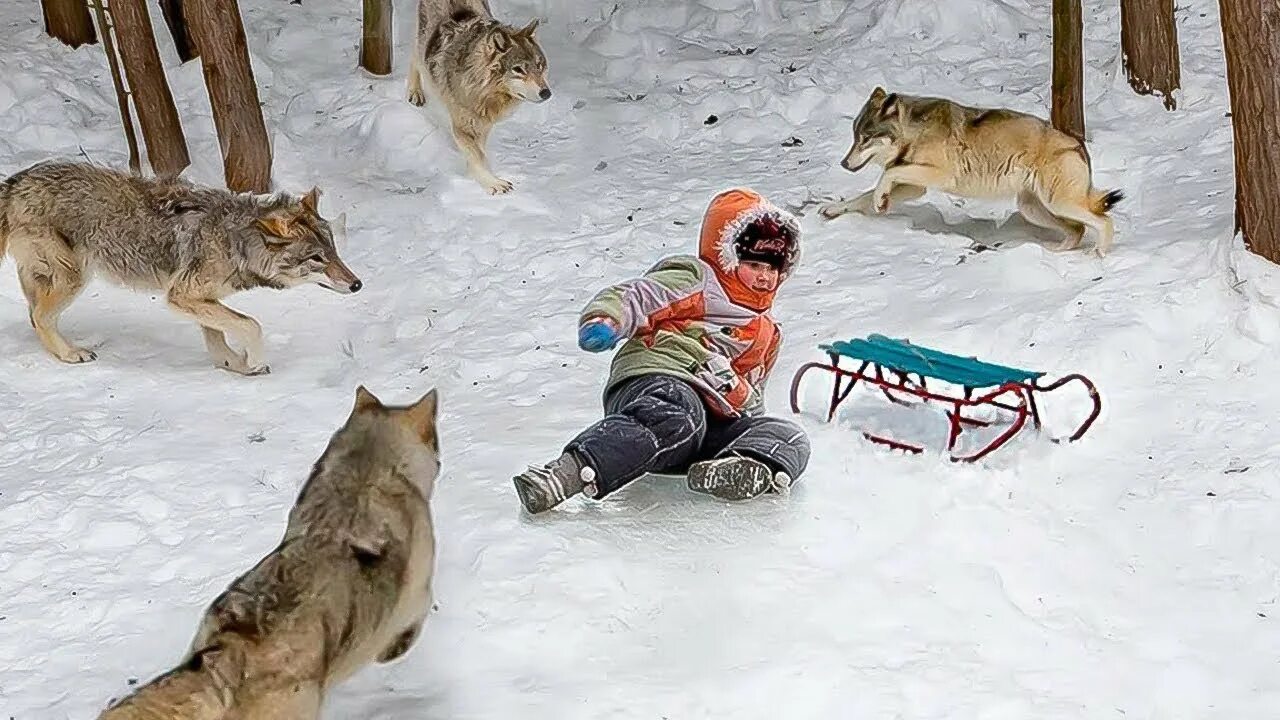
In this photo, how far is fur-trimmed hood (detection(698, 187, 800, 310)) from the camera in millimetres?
5078

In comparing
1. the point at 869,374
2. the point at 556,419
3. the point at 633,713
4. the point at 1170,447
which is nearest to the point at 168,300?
the point at 556,419

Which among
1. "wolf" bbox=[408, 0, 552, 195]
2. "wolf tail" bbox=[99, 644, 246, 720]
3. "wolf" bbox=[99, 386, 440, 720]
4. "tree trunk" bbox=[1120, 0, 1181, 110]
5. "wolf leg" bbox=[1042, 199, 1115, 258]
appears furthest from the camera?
"wolf" bbox=[408, 0, 552, 195]

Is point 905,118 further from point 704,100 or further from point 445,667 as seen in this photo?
point 445,667

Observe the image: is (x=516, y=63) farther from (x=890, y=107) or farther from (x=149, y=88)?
(x=890, y=107)

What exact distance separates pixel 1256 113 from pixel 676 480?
353cm

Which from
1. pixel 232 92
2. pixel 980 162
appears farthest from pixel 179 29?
pixel 980 162

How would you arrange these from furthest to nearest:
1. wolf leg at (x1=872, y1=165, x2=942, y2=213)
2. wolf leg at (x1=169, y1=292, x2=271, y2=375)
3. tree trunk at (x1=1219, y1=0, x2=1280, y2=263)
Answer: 1. wolf leg at (x1=872, y1=165, x2=942, y2=213)
2. wolf leg at (x1=169, y1=292, x2=271, y2=375)
3. tree trunk at (x1=1219, y1=0, x2=1280, y2=263)

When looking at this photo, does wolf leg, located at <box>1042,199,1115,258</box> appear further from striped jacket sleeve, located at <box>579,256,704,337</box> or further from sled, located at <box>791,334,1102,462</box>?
striped jacket sleeve, located at <box>579,256,704,337</box>

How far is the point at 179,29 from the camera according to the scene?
37.2 ft

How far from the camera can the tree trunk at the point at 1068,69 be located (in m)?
8.12

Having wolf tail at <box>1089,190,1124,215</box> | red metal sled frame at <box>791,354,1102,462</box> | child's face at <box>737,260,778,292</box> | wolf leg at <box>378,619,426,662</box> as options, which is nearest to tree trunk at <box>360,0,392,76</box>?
wolf tail at <box>1089,190,1124,215</box>


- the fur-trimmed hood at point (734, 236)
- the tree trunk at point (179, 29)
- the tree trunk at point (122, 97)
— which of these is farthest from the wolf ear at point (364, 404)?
the tree trunk at point (179, 29)

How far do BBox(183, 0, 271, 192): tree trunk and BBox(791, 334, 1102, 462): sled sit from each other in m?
4.70

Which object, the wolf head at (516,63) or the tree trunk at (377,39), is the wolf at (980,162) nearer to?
the wolf head at (516,63)
